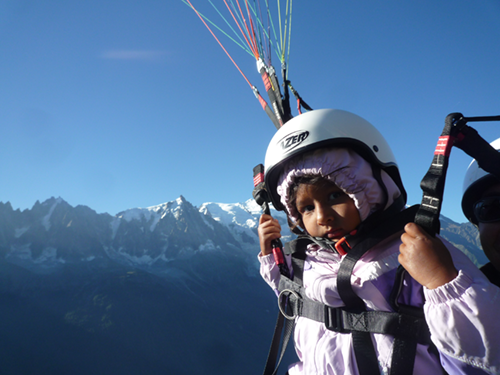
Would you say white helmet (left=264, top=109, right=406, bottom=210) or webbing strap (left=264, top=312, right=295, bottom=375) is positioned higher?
white helmet (left=264, top=109, right=406, bottom=210)

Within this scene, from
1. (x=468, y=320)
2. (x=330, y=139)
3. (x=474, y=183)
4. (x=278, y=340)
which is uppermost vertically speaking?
(x=330, y=139)

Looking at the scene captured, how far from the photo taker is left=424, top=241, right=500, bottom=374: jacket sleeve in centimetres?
147

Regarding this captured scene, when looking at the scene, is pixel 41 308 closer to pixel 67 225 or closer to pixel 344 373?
pixel 67 225

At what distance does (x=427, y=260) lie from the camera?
64.4 inches

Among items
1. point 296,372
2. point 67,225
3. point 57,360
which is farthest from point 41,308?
point 296,372

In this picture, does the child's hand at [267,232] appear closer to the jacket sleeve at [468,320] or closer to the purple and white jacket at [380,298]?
the purple and white jacket at [380,298]

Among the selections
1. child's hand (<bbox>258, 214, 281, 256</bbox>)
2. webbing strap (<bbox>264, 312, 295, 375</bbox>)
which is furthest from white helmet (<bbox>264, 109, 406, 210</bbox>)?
webbing strap (<bbox>264, 312, 295, 375</bbox>)

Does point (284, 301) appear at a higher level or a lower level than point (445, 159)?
lower

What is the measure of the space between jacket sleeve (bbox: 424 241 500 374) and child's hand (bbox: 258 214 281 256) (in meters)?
1.66

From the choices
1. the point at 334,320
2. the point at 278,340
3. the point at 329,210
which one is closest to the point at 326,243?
the point at 329,210

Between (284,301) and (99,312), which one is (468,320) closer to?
(284,301)

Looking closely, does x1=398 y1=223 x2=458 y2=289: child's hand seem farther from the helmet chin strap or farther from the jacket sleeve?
the helmet chin strap

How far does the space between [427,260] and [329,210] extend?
831 millimetres

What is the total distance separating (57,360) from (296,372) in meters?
156
